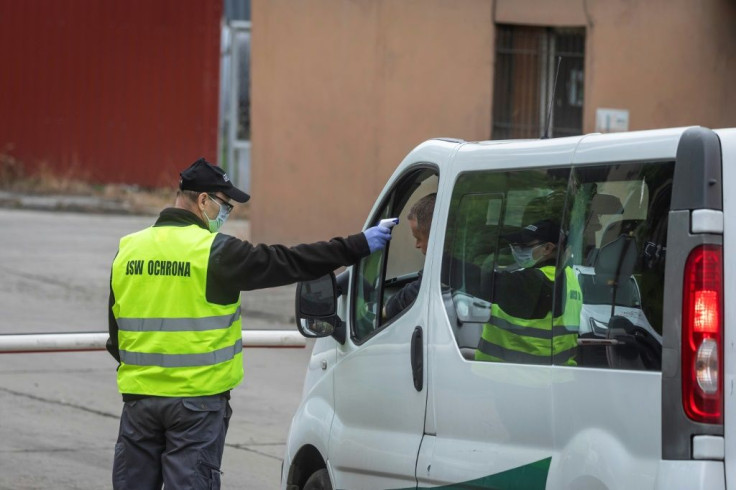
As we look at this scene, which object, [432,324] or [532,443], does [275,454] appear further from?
[532,443]

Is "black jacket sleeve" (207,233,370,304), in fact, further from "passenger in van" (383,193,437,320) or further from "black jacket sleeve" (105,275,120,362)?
"black jacket sleeve" (105,275,120,362)

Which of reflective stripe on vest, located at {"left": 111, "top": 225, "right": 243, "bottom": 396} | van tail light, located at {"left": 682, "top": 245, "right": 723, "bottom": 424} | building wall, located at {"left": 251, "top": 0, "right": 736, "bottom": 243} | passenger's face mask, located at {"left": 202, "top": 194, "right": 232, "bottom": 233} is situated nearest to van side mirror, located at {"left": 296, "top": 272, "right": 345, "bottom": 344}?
reflective stripe on vest, located at {"left": 111, "top": 225, "right": 243, "bottom": 396}

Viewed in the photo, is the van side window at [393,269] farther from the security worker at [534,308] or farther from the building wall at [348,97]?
the building wall at [348,97]

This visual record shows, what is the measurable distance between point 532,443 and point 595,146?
3.09 feet

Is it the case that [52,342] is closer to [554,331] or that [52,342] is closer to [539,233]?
[539,233]

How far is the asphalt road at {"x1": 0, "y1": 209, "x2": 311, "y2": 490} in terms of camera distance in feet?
27.1

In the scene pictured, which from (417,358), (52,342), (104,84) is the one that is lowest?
(52,342)

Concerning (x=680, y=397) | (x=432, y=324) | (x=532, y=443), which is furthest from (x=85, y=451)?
(x=680, y=397)

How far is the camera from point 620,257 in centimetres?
389

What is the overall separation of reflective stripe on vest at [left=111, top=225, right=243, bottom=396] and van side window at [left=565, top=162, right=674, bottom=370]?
5.22 ft

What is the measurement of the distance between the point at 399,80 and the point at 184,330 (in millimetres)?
12392

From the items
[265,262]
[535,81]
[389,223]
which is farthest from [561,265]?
[535,81]

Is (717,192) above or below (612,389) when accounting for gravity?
above

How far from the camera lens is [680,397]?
140 inches
